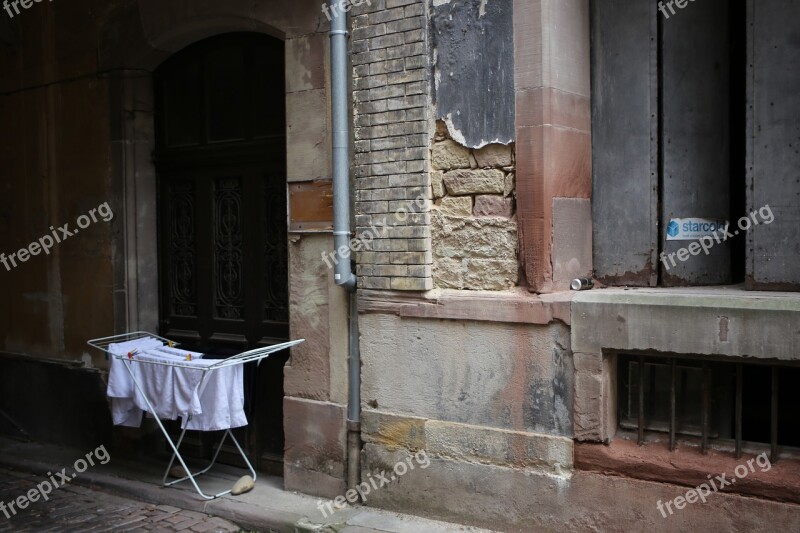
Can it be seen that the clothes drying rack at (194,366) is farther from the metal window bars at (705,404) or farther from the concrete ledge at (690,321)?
the metal window bars at (705,404)

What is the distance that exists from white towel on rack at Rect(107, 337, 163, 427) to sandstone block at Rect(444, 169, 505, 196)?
2636 mm

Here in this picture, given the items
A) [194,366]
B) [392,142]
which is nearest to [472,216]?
[392,142]

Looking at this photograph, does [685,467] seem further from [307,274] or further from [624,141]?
[307,274]

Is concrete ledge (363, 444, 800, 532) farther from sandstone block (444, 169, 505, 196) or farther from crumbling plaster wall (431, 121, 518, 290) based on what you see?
sandstone block (444, 169, 505, 196)

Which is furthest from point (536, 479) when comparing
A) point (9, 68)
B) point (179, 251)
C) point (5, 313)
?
point (9, 68)

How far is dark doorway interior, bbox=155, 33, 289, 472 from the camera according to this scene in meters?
6.21

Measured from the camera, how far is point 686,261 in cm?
473

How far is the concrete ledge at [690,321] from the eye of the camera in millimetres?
3889

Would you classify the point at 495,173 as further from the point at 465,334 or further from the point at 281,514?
the point at 281,514

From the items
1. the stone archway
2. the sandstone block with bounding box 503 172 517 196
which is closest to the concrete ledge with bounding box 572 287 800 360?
the sandstone block with bounding box 503 172 517 196

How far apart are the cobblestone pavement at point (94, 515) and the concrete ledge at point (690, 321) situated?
2730 mm

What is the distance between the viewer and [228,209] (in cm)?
651

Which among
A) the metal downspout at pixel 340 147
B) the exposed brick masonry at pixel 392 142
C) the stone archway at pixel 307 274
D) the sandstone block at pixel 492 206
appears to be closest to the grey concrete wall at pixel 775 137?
the sandstone block at pixel 492 206

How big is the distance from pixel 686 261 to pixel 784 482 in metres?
1.35
